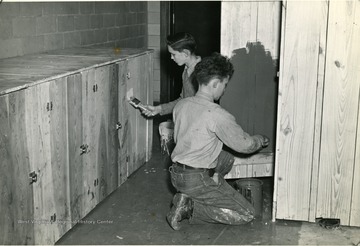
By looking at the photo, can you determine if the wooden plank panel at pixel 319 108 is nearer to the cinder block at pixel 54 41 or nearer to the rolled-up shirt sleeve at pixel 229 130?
the rolled-up shirt sleeve at pixel 229 130

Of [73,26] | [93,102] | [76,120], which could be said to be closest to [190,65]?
[93,102]

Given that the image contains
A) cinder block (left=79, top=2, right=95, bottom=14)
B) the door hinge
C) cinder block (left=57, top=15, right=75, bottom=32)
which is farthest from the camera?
cinder block (left=79, top=2, right=95, bottom=14)

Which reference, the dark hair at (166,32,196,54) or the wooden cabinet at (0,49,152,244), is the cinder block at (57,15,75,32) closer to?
the wooden cabinet at (0,49,152,244)

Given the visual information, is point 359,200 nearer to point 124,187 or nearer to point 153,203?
point 153,203

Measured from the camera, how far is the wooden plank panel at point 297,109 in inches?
162

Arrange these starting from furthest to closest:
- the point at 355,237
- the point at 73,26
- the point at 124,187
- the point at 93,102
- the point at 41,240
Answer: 1. the point at 73,26
2. the point at 124,187
3. the point at 93,102
4. the point at 355,237
5. the point at 41,240

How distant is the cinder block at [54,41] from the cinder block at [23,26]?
0.28 metres

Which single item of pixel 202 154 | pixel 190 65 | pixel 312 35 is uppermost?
pixel 312 35

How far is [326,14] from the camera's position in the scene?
4055mm

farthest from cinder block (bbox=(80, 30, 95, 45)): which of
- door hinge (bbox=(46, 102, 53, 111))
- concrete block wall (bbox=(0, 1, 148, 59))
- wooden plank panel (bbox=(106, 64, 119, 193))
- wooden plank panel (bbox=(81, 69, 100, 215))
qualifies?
door hinge (bbox=(46, 102, 53, 111))

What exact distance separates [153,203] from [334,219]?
5.39 ft

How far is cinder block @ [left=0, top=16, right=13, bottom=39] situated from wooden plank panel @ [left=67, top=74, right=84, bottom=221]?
1.16 m

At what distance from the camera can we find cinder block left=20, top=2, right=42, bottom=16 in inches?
209

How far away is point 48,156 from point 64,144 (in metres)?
0.26
